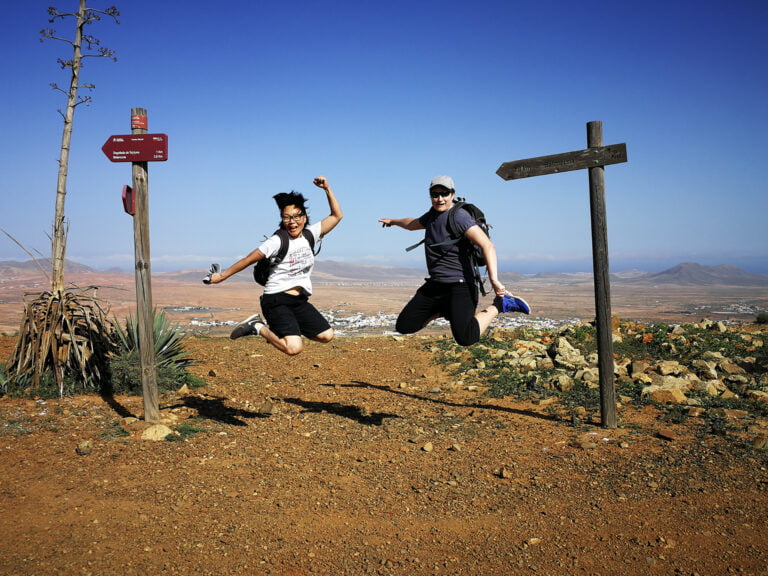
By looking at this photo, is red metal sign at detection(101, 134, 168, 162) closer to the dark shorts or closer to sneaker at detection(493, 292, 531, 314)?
the dark shorts

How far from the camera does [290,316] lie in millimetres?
5848

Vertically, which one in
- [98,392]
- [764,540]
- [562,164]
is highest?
[562,164]

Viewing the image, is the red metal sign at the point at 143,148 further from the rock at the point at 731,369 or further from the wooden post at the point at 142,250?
the rock at the point at 731,369

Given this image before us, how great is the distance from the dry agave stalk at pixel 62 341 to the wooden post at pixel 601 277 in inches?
234

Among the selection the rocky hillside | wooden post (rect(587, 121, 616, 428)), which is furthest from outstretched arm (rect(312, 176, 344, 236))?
the rocky hillside

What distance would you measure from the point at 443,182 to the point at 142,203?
2994 millimetres

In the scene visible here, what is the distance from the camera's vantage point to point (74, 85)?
Result: 727cm

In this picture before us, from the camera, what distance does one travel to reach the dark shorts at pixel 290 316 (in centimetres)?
579

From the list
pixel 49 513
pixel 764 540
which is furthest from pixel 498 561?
pixel 49 513

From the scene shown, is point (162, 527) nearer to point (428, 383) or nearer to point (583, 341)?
point (428, 383)

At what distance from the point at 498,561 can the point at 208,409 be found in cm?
431

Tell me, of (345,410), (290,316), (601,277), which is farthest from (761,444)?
(290,316)

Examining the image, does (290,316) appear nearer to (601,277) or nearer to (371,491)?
(371,491)

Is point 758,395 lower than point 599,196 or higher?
lower
